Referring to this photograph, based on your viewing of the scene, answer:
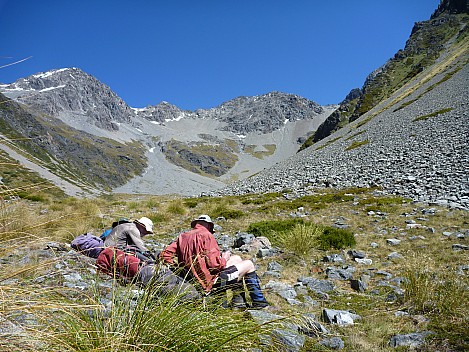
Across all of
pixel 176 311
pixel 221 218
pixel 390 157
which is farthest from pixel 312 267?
pixel 390 157

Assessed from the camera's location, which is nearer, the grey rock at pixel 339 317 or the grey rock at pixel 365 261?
the grey rock at pixel 339 317

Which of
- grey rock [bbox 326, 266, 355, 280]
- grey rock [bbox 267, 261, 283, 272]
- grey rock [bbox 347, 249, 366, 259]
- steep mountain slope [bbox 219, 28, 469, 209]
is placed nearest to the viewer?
grey rock [bbox 326, 266, 355, 280]

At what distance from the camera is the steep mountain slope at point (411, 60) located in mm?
97906

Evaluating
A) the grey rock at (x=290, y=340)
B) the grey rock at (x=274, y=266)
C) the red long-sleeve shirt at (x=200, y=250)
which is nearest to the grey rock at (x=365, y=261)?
the grey rock at (x=274, y=266)

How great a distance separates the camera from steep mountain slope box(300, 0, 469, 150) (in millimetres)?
97906

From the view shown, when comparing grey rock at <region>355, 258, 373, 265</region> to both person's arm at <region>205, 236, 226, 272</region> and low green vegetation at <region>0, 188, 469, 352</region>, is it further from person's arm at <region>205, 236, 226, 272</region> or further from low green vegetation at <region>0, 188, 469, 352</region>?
person's arm at <region>205, 236, 226, 272</region>

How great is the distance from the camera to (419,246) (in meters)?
8.25

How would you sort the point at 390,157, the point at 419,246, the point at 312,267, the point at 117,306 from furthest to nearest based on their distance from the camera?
the point at 390,157, the point at 419,246, the point at 312,267, the point at 117,306

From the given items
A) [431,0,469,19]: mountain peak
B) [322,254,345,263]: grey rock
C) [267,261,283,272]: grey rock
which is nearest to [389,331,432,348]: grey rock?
[267,261,283,272]: grey rock

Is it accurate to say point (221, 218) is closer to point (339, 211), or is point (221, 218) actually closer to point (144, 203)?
point (339, 211)

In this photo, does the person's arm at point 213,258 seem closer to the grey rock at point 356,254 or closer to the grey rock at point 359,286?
the grey rock at point 359,286

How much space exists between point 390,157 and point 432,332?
2318 cm

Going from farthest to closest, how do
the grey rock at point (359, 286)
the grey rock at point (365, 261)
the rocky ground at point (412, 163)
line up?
the rocky ground at point (412, 163)
the grey rock at point (365, 261)
the grey rock at point (359, 286)

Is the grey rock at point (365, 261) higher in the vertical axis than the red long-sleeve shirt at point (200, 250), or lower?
lower
